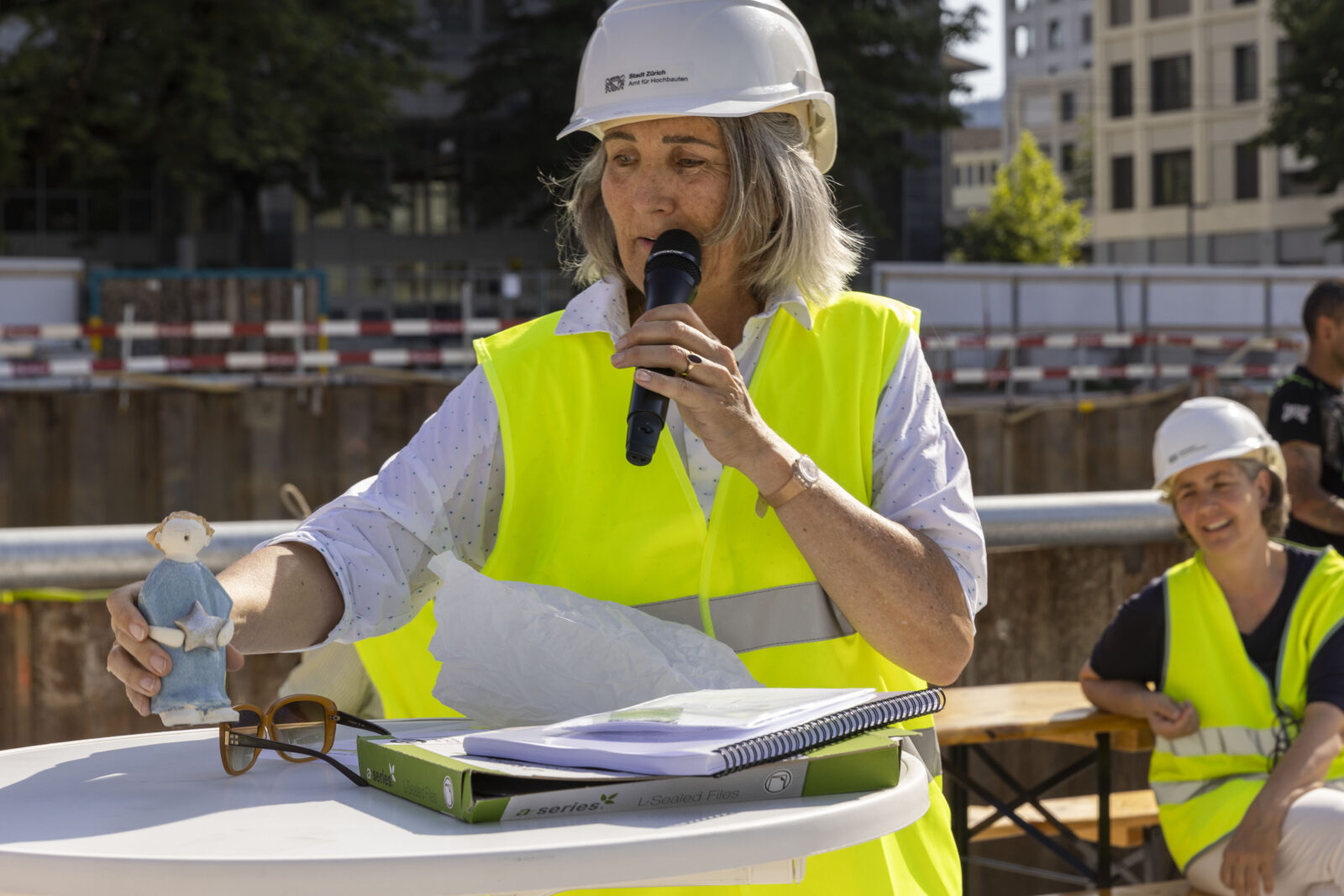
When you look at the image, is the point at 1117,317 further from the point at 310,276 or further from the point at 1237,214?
the point at 1237,214

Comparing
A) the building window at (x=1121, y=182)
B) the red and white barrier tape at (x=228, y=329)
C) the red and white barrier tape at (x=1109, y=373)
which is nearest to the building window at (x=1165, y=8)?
the building window at (x=1121, y=182)

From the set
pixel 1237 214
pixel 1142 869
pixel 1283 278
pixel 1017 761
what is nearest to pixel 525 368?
pixel 1017 761

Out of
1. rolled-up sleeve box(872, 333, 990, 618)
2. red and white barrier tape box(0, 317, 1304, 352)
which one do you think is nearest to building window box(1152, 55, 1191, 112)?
red and white barrier tape box(0, 317, 1304, 352)

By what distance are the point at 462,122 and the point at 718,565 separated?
34.4 meters

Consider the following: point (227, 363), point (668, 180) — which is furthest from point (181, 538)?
point (227, 363)

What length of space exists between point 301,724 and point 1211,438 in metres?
2.82

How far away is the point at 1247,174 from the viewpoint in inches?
2099

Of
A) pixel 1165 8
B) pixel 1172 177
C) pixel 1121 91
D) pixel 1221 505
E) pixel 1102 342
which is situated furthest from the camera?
pixel 1121 91

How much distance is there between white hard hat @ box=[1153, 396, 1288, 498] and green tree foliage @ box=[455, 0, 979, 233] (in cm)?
2105

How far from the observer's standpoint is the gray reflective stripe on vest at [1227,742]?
12.3 ft

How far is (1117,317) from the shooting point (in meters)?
20.6

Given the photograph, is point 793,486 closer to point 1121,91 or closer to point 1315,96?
point 1315,96

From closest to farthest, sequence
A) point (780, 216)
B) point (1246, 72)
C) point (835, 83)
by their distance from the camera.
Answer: point (780, 216) → point (835, 83) → point (1246, 72)

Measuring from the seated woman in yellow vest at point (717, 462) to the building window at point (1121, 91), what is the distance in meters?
58.4
